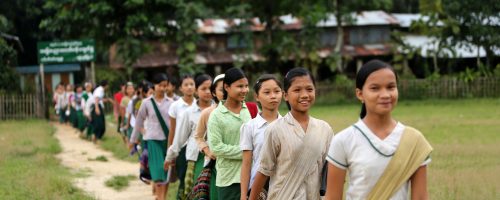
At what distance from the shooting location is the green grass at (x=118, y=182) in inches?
493

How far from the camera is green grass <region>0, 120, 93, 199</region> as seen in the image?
454 inches

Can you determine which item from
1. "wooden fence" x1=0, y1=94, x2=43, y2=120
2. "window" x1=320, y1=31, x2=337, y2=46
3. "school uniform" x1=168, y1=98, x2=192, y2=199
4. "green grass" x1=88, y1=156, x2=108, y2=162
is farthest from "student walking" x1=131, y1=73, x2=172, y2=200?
"window" x1=320, y1=31, x2=337, y2=46

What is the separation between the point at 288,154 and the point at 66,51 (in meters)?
26.3

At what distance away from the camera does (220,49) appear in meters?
48.4

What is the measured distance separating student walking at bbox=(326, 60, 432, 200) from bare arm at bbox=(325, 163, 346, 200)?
0.02 m

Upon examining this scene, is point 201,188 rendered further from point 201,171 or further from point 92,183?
point 92,183

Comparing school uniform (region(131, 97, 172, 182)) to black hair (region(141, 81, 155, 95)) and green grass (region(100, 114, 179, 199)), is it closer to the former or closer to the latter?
green grass (region(100, 114, 179, 199))

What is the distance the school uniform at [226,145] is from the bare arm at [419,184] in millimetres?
2695

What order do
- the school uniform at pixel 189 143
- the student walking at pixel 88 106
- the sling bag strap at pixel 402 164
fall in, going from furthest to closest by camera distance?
the student walking at pixel 88 106 < the school uniform at pixel 189 143 < the sling bag strap at pixel 402 164

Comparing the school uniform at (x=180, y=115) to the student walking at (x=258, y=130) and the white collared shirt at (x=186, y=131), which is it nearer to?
the white collared shirt at (x=186, y=131)

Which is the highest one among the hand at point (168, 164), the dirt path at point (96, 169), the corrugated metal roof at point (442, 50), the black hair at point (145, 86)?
the corrugated metal roof at point (442, 50)

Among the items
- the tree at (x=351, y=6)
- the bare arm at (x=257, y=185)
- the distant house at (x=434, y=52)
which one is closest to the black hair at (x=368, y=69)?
the bare arm at (x=257, y=185)

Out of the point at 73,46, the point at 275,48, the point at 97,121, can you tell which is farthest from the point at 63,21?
the point at 97,121

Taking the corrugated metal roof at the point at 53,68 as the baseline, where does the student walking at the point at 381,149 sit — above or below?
below
